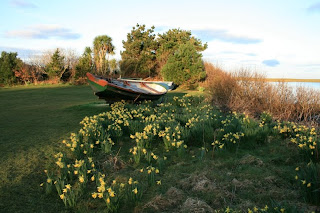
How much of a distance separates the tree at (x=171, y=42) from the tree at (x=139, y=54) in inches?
39.1

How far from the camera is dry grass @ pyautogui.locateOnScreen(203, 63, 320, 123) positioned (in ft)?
26.1

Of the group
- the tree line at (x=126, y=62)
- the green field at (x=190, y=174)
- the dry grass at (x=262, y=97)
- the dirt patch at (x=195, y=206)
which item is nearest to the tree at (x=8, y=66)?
the tree line at (x=126, y=62)

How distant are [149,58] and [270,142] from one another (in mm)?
23116

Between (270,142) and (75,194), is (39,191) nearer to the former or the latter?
(75,194)

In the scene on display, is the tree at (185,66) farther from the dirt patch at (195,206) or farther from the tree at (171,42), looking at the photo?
the dirt patch at (195,206)

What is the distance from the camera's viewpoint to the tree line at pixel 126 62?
1919 centimetres

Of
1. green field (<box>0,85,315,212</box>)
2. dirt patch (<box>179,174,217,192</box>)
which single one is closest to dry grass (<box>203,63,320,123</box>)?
green field (<box>0,85,315,212</box>)

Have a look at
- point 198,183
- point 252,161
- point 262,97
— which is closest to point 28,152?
point 198,183

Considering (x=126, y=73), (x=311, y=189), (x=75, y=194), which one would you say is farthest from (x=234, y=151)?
(x=126, y=73)

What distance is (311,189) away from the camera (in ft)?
8.93

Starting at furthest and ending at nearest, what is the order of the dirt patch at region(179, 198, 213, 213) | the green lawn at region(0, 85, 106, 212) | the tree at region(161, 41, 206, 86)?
1. the tree at region(161, 41, 206, 86)
2. the green lawn at region(0, 85, 106, 212)
3. the dirt patch at region(179, 198, 213, 213)

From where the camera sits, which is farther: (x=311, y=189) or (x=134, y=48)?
(x=134, y=48)

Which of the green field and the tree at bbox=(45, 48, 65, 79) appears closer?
the green field

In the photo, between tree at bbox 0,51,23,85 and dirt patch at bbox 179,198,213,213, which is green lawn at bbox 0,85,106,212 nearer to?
dirt patch at bbox 179,198,213,213
